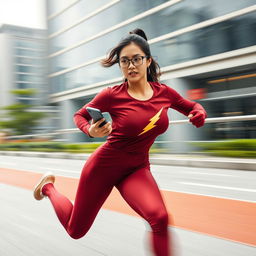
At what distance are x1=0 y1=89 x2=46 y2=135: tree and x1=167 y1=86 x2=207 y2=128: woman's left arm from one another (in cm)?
3064

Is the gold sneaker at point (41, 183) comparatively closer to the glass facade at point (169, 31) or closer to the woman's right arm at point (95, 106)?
the woman's right arm at point (95, 106)

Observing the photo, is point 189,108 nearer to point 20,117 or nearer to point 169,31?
point 169,31

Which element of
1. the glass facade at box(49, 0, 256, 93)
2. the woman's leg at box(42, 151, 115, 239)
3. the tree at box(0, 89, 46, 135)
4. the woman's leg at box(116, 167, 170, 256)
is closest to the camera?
the woman's leg at box(116, 167, 170, 256)

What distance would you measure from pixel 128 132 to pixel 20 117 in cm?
3138

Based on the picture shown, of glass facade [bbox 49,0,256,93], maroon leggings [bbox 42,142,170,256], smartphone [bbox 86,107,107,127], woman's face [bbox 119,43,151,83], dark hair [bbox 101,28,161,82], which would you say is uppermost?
glass facade [bbox 49,0,256,93]

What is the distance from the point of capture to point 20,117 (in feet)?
105

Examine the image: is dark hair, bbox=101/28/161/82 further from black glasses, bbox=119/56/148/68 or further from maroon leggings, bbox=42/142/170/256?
maroon leggings, bbox=42/142/170/256

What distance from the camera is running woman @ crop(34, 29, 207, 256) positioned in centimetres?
228

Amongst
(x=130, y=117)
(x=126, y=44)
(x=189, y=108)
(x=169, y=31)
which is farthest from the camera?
(x=169, y=31)

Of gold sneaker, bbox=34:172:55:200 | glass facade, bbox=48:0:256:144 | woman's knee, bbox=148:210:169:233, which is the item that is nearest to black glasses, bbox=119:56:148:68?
woman's knee, bbox=148:210:169:233

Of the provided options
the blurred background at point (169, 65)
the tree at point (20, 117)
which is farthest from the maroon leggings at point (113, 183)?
the tree at point (20, 117)

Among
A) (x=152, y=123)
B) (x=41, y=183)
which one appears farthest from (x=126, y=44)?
(x=41, y=183)

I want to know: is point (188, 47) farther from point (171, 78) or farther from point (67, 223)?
point (67, 223)

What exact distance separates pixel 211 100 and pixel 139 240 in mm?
13959
